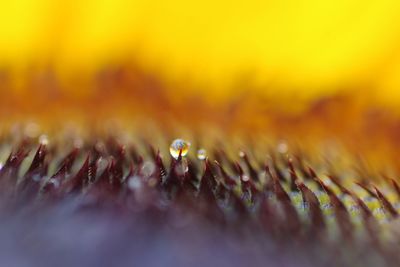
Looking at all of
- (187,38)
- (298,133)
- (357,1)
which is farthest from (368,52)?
(187,38)

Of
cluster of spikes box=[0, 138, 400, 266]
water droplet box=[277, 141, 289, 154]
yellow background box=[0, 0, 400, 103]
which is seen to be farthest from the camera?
yellow background box=[0, 0, 400, 103]

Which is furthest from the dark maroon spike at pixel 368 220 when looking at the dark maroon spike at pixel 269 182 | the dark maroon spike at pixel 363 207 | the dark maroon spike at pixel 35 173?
the dark maroon spike at pixel 35 173

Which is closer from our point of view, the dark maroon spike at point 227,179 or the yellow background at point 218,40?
the dark maroon spike at point 227,179

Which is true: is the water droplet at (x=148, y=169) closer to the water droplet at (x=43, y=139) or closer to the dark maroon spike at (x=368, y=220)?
the water droplet at (x=43, y=139)

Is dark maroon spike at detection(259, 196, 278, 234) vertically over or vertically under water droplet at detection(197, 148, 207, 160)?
over

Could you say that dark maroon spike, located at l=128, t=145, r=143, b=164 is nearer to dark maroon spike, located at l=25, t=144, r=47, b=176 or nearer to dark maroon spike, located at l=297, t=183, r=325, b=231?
dark maroon spike, located at l=25, t=144, r=47, b=176

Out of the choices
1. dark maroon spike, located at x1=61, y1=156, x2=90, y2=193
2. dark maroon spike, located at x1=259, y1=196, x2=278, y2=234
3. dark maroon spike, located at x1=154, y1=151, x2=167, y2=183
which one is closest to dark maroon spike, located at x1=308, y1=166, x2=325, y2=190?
dark maroon spike, located at x1=259, y1=196, x2=278, y2=234

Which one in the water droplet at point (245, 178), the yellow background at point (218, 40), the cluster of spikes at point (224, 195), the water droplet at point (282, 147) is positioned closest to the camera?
the cluster of spikes at point (224, 195)

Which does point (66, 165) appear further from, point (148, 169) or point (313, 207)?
point (313, 207)
